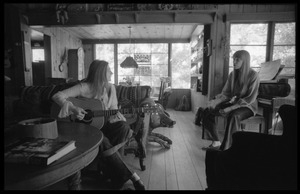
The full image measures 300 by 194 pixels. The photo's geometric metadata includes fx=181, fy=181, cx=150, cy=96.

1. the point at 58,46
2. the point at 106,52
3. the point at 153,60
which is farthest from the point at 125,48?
the point at 58,46

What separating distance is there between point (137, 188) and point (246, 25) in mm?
3278

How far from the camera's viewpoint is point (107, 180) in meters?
1.71

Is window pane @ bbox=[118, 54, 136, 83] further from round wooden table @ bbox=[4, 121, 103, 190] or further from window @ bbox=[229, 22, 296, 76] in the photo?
round wooden table @ bbox=[4, 121, 103, 190]

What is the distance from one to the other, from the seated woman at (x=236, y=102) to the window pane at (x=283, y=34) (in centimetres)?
153

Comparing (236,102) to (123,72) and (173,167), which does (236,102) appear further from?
(123,72)

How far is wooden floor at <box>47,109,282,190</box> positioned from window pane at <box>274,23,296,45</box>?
2.29 meters

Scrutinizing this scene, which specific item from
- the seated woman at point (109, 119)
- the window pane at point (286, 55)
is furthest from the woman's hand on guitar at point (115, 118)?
the window pane at point (286, 55)

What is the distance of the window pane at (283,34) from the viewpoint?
3234 millimetres

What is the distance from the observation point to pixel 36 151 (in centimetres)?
68

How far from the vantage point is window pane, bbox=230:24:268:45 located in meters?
3.28

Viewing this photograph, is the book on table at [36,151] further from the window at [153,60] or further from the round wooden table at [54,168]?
the window at [153,60]

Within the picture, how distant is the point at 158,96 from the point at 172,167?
2.19m

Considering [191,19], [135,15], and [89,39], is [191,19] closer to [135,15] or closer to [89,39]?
[135,15]

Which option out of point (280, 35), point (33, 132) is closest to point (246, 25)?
point (280, 35)
